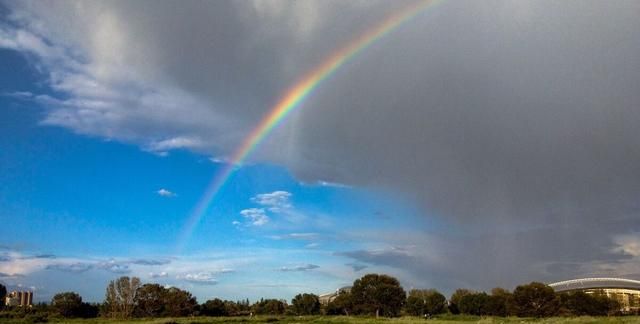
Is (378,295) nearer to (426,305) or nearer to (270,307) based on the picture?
(426,305)

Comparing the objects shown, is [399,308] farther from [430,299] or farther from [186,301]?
[186,301]

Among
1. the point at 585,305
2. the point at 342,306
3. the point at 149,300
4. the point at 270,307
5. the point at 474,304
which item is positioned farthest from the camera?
the point at 270,307

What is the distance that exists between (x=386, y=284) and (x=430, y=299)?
17.4 m

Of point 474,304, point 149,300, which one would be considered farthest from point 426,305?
point 149,300

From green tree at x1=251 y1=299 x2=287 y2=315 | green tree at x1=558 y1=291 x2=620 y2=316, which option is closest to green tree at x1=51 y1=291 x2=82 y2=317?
green tree at x1=251 y1=299 x2=287 y2=315

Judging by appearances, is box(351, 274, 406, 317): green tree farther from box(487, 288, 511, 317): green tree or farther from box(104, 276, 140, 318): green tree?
box(104, 276, 140, 318): green tree

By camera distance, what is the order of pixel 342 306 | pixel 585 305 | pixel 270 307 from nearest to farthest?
pixel 585 305 → pixel 342 306 → pixel 270 307

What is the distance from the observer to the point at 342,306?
14175 cm

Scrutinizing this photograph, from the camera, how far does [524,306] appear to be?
395 ft

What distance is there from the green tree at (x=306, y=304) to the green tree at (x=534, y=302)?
172ft

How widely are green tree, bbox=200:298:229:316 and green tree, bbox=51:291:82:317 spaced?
97.6ft

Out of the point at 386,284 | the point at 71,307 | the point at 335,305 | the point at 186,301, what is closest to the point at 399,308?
the point at 386,284

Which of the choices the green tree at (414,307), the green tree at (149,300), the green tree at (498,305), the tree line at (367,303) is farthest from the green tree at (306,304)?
the green tree at (498,305)

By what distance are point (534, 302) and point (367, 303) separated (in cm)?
4029
